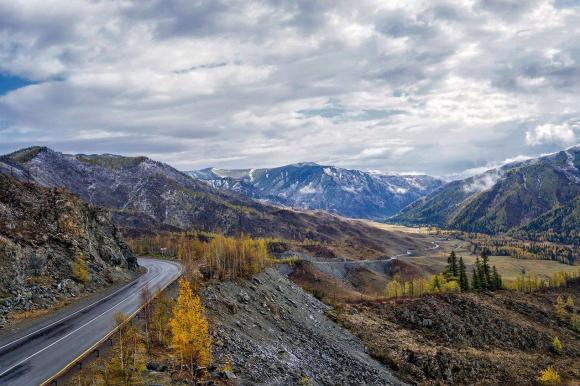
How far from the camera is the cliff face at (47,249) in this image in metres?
71.0

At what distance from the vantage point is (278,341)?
259ft

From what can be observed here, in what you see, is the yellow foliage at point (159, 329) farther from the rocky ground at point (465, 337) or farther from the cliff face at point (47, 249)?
the rocky ground at point (465, 337)

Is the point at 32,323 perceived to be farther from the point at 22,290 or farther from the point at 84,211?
the point at 84,211

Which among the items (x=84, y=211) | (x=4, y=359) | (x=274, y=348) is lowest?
(x=274, y=348)

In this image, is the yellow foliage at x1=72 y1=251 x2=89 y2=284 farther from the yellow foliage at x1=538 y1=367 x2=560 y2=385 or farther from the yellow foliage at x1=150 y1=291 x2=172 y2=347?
the yellow foliage at x1=538 y1=367 x2=560 y2=385

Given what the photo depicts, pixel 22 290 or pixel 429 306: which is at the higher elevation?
pixel 22 290

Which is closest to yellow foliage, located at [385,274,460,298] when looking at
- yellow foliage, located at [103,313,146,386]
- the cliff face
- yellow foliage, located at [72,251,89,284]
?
the cliff face

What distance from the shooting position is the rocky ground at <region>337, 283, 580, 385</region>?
104 metres

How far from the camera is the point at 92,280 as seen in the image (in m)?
90.6

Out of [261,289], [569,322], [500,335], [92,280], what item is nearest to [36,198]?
[92,280]

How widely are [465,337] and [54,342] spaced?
376 feet

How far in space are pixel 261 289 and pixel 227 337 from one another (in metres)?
45.1

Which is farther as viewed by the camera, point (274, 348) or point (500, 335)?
point (500, 335)

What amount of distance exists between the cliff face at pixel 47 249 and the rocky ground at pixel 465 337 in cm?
6696
